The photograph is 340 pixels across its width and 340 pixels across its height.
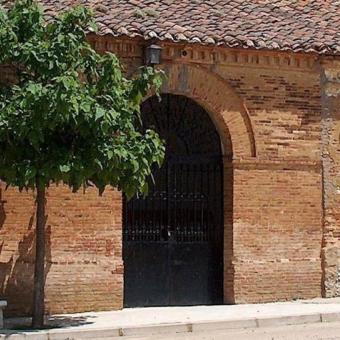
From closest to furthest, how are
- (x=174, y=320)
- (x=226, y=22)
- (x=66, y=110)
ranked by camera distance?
(x=66, y=110) < (x=174, y=320) < (x=226, y=22)

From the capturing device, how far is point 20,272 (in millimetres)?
14312

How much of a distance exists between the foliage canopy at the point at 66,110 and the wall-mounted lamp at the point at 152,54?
2.05m

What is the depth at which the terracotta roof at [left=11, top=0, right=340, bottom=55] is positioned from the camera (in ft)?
49.6

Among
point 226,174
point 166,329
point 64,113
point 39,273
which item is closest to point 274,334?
point 166,329

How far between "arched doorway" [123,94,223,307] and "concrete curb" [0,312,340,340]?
7.38 ft

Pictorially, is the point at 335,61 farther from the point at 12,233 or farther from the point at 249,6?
the point at 12,233

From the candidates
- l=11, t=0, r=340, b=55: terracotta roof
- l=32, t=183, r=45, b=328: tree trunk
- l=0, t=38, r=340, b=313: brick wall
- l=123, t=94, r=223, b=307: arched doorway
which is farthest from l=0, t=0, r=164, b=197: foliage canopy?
l=123, t=94, r=223, b=307: arched doorway

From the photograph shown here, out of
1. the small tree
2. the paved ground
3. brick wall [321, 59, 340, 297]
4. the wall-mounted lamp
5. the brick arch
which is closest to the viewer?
the small tree

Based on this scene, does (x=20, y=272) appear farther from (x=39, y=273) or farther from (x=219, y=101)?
(x=219, y=101)

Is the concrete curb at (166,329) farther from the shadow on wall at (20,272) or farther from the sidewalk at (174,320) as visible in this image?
the shadow on wall at (20,272)

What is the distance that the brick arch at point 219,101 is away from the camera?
50.9 feet

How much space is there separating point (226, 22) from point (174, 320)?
5532 millimetres

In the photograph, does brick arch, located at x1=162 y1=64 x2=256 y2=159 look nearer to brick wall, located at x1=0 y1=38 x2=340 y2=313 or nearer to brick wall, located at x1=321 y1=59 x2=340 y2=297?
brick wall, located at x1=0 y1=38 x2=340 y2=313

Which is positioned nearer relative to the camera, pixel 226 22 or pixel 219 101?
pixel 219 101
